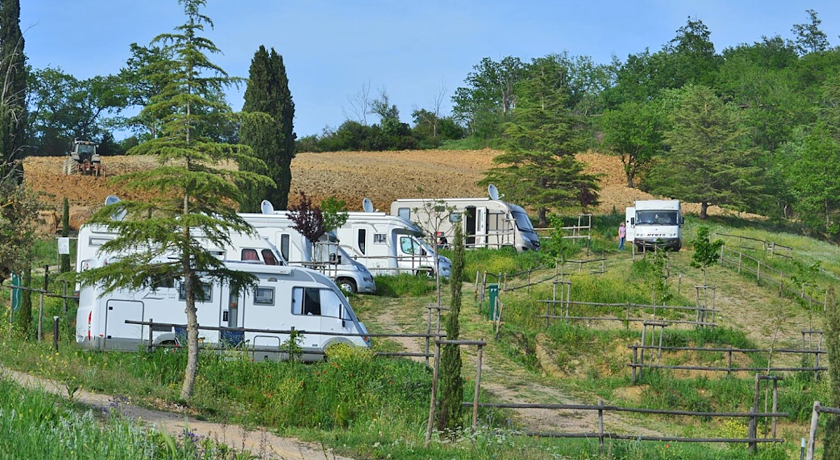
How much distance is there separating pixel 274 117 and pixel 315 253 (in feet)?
42.4

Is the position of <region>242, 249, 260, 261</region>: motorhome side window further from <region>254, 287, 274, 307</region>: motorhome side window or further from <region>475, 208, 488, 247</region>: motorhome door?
<region>475, 208, 488, 247</region>: motorhome door

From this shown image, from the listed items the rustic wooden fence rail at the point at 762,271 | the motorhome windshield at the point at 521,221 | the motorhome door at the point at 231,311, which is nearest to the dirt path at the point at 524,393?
the motorhome door at the point at 231,311

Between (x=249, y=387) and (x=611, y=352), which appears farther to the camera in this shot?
(x=611, y=352)

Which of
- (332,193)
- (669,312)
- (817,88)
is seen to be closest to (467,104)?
(817,88)

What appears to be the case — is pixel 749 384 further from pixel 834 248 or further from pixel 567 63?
pixel 567 63

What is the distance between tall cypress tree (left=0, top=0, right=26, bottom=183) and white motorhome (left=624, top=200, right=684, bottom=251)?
2292 cm

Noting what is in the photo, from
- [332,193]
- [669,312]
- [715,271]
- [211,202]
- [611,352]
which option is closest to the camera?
[211,202]

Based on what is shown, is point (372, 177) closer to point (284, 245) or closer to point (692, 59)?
point (284, 245)

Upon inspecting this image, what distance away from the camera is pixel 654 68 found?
98.1m

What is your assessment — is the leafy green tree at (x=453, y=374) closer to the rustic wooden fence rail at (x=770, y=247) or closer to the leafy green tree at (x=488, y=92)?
the rustic wooden fence rail at (x=770, y=247)

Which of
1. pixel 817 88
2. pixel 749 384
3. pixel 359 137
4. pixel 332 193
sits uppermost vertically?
pixel 817 88

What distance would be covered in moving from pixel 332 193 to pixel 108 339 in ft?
112

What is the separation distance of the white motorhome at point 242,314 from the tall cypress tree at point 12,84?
7.91m

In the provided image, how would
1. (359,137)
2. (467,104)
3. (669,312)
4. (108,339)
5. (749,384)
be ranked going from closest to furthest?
(108,339)
(749,384)
(669,312)
(359,137)
(467,104)
